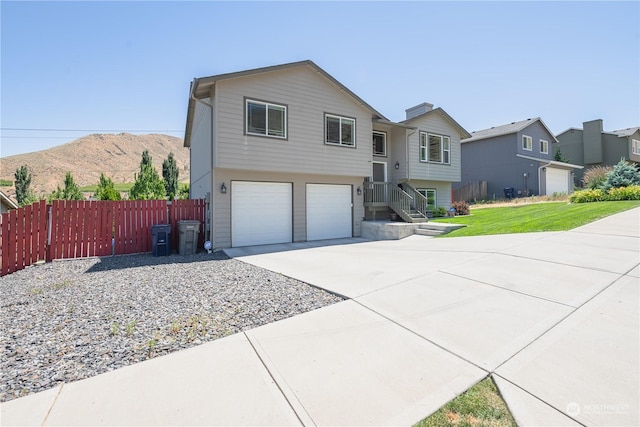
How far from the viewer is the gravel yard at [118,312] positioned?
2918mm

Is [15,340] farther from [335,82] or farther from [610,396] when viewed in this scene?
[335,82]

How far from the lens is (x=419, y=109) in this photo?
60.8 feet

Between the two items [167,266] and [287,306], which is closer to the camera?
[287,306]

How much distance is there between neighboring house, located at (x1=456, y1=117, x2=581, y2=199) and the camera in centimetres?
2342

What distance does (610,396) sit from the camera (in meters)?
2.31

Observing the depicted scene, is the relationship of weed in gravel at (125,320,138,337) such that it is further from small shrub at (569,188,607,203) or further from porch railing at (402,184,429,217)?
small shrub at (569,188,607,203)

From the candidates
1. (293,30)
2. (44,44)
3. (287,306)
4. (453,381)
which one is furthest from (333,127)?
(44,44)

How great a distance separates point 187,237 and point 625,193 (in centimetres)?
1909

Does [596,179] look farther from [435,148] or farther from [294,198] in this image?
[294,198]

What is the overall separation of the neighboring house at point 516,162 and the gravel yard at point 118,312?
983 inches

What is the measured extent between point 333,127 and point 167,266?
8324mm

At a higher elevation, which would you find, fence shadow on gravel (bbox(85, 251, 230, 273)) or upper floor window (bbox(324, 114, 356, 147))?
upper floor window (bbox(324, 114, 356, 147))

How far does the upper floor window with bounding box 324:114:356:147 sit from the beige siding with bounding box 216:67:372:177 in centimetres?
22

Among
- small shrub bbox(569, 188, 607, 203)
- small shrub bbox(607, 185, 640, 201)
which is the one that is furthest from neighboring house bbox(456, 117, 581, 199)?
small shrub bbox(607, 185, 640, 201)
